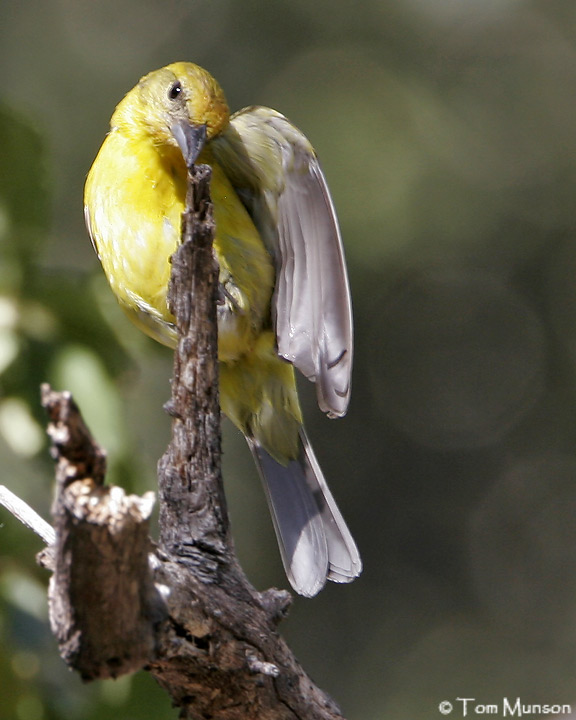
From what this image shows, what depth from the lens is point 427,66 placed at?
5.88 m

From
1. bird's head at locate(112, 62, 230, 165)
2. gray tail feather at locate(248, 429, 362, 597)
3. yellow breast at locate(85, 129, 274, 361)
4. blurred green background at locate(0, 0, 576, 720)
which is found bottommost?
gray tail feather at locate(248, 429, 362, 597)

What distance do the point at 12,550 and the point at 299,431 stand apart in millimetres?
1069

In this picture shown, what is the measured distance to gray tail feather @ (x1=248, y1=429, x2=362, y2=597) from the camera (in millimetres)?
2803

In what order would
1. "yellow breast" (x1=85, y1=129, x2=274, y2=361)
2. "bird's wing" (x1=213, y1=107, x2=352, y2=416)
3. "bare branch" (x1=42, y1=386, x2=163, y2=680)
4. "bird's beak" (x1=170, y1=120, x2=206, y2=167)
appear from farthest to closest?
"bird's wing" (x1=213, y1=107, x2=352, y2=416), "yellow breast" (x1=85, y1=129, x2=274, y2=361), "bird's beak" (x1=170, y1=120, x2=206, y2=167), "bare branch" (x1=42, y1=386, x2=163, y2=680)

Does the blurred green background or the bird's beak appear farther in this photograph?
the blurred green background

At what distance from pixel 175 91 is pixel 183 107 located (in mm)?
74

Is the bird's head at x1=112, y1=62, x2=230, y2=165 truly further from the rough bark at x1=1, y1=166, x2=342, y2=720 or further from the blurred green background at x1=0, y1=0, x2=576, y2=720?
the blurred green background at x1=0, y1=0, x2=576, y2=720

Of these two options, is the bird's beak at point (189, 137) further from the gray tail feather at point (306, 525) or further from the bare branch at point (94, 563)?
the bare branch at point (94, 563)

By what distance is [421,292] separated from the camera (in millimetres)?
5754

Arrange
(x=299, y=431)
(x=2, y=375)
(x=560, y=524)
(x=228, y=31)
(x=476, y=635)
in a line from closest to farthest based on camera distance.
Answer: (x=2, y=375) → (x=299, y=431) → (x=228, y=31) → (x=476, y=635) → (x=560, y=524)

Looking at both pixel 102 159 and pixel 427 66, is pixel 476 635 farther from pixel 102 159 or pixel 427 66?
pixel 102 159

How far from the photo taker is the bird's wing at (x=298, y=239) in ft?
9.09

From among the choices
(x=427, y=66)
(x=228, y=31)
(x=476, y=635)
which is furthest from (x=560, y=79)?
(x=476, y=635)

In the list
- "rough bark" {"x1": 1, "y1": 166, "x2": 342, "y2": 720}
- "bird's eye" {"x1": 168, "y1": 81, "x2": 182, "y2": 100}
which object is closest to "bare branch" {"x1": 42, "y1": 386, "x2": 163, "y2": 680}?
"rough bark" {"x1": 1, "y1": 166, "x2": 342, "y2": 720}
